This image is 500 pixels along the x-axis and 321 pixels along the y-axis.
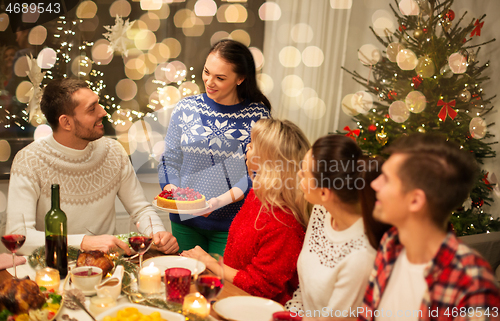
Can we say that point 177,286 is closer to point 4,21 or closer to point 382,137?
point 382,137

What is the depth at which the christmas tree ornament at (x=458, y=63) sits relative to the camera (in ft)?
10.1

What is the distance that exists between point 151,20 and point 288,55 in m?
1.40

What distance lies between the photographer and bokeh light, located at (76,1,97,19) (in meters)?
3.46

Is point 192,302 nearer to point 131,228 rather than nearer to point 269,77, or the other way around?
point 131,228

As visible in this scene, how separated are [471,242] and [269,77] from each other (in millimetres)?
2396

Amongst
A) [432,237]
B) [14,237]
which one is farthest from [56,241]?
[432,237]

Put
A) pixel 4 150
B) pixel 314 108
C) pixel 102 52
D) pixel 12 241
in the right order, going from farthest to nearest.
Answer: pixel 314 108 < pixel 102 52 < pixel 4 150 < pixel 12 241

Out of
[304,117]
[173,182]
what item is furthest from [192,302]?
[304,117]

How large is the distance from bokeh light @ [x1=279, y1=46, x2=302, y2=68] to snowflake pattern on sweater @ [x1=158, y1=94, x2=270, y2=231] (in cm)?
186

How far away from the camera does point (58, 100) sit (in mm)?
2072

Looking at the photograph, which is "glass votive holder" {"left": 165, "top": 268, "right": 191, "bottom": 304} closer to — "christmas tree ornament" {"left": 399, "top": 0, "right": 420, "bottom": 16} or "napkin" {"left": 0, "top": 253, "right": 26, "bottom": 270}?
"napkin" {"left": 0, "top": 253, "right": 26, "bottom": 270}

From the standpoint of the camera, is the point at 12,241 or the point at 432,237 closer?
the point at 432,237

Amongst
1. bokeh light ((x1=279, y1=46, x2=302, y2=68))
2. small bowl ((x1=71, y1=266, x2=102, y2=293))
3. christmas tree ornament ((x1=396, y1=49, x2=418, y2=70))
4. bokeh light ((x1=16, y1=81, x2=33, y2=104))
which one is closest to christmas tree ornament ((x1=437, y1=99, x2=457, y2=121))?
christmas tree ornament ((x1=396, y1=49, x2=418, y2=70))

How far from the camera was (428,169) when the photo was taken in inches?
38.1
